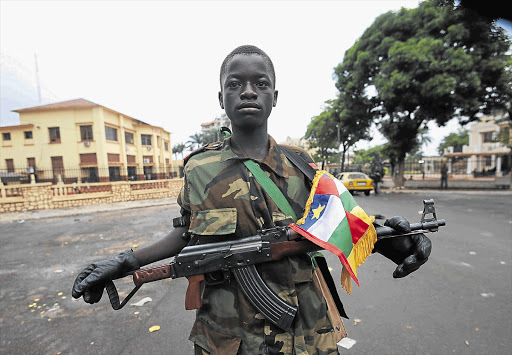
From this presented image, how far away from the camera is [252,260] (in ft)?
3.54

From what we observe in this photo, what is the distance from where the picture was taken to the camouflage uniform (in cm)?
104

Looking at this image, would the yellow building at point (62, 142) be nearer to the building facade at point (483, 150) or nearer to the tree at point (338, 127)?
the tree at point (338, 127)

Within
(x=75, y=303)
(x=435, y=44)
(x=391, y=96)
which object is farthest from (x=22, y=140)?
(x=435, y=44)

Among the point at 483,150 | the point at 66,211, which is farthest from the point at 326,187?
the point at 483,150

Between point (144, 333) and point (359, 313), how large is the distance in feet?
7.38

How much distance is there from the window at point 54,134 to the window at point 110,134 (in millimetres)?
3932

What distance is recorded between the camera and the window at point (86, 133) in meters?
22.6

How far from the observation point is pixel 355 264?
3.57 ft

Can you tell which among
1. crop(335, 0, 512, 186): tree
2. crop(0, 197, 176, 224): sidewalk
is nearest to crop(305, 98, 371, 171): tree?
crop(335, 0, 512, 186): tree

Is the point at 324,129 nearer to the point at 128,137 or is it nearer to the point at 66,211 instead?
the point at 128,137

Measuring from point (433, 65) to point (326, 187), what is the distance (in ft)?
43.1

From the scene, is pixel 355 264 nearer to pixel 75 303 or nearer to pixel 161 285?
pixel 161 285

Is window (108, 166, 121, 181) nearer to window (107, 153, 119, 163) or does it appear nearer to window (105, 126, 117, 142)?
window (107, 153, 119, 163)

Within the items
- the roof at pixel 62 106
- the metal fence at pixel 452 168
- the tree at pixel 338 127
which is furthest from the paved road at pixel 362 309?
the metal fence at pixel 452 168
